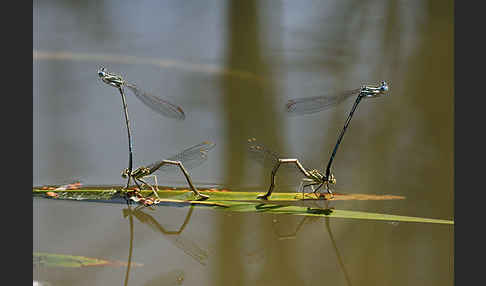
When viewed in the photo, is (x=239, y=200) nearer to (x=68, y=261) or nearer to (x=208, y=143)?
(x=208, y=143)

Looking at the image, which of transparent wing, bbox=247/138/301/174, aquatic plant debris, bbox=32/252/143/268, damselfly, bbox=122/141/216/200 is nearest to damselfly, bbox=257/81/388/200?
transparent wing, bbox=247/138/301/174

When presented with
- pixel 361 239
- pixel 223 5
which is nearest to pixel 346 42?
pixel 223 5

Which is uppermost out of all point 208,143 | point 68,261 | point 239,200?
point 208,143

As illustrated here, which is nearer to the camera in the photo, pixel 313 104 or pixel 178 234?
pixel 178 234

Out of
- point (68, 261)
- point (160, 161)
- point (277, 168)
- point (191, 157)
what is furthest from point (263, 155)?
point (68, 261)

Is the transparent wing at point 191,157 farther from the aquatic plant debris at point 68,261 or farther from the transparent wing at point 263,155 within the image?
the aquatic plant debris at point 68,261

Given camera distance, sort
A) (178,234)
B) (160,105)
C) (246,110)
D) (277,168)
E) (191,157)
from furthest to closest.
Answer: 1. (246,110)
2. (160,105)
3. (191,157)
4. (277,168)
5. (178,234)

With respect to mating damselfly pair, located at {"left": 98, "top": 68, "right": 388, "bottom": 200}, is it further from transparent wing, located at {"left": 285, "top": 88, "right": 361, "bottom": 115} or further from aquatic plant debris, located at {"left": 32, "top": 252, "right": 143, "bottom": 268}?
aquatic plant debris, located at {"left": 32, "top": 252, "right": 143, "bottom": 268}

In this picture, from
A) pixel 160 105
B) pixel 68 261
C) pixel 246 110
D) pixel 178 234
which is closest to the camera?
→ pixel 68 261
